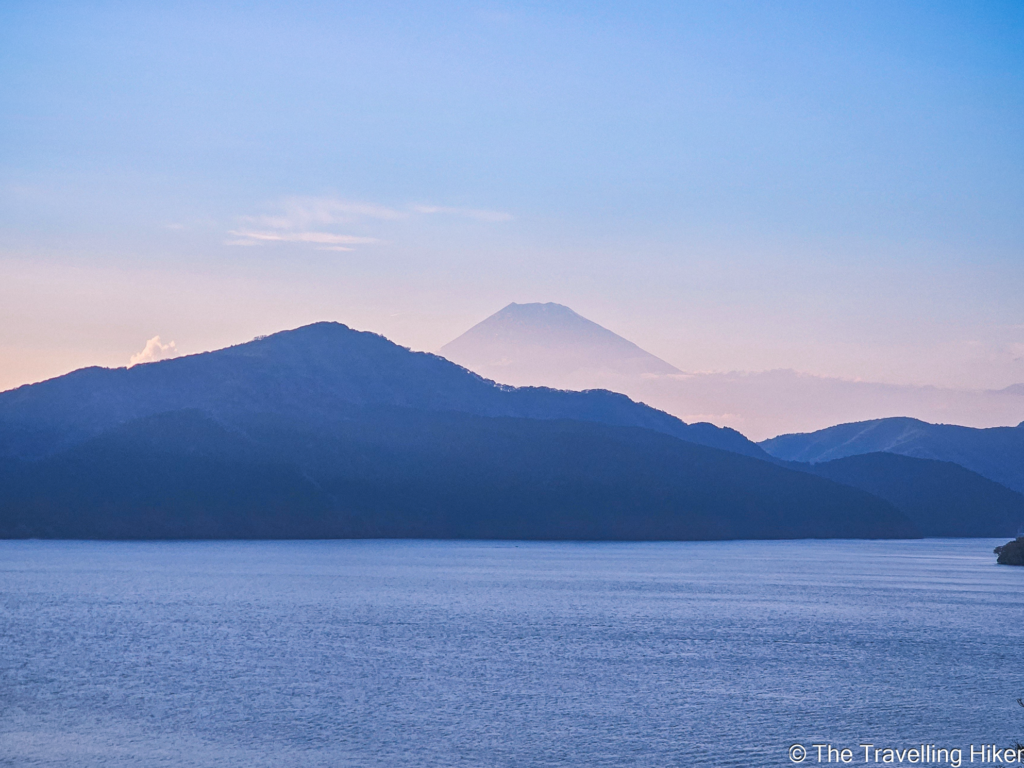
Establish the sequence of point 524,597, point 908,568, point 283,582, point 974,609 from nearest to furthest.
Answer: point 974,609 → point 524,597 → point 283,582 → point 908,568

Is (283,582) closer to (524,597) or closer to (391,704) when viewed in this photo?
(524,597)

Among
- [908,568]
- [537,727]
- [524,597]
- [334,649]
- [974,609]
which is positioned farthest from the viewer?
[908,568]

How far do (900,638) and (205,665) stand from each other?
4001 cm

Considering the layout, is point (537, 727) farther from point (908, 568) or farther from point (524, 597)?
point (908, 568)

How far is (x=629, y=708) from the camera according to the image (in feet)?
146

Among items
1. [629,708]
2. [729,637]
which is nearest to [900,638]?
[729,637]

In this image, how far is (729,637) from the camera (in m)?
68.4

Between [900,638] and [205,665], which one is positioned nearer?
[205,665]

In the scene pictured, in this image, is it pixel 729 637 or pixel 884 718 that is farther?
pixel 729 637

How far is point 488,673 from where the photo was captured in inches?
2088

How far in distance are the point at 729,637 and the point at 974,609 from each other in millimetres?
31256

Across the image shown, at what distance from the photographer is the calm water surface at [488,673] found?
3820cm

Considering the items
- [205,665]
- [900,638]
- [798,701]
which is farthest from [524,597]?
[798,701]

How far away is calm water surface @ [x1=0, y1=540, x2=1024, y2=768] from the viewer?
125 ft
